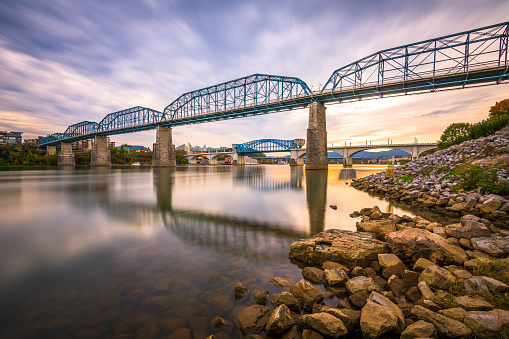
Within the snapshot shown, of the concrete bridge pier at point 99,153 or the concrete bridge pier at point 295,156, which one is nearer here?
the concrete bridge pier at point 99,153

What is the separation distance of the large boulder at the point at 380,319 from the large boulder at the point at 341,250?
1.66m

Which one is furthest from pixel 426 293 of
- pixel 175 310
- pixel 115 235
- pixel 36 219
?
pixel 36 219

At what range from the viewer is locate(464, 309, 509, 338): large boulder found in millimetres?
2457

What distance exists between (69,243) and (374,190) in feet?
60.6

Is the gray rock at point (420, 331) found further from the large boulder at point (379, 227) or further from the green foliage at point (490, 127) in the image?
the green foliage at point (490, 127)

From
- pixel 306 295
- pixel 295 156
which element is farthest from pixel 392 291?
pixel 295 156

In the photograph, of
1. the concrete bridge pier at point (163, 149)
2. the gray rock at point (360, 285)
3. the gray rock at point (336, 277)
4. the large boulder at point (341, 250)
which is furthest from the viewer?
the concrete bridge pier at point (163, 149)

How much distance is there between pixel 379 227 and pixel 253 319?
17.2ft

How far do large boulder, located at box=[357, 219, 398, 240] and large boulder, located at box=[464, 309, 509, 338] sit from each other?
3.45m

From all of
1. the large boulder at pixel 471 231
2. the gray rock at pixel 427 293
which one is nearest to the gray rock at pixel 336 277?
the gray rock at pixel 427 293

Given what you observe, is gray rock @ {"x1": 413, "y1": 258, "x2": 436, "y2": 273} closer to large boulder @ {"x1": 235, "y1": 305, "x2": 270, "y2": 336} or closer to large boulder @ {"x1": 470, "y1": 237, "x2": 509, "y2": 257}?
large boulder @ {"x1": 470, "y1": 237, "x2": 509, "y2": 257}

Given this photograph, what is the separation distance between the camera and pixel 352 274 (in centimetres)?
427

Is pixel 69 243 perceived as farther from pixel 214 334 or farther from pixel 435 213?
pixel 435 213

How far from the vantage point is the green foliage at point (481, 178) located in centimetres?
910
